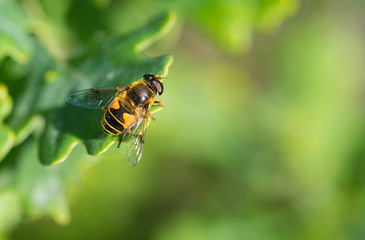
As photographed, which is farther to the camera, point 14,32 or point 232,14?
point 232,14

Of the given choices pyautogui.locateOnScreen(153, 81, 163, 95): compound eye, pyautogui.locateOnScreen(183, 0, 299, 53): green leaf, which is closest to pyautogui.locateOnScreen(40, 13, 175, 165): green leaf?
pyautogui.locateOnScreen(153, 81, 163, 95): compound eye

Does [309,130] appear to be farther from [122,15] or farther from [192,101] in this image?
[122,15]

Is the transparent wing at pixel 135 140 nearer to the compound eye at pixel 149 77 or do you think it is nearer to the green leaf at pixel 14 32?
the compound eye at pixel 149 77

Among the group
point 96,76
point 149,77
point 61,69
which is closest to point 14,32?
point 61,69

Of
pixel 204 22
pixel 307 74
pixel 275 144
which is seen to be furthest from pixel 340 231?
pixel 204 22

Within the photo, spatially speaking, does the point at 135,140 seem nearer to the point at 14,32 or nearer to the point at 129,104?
the point at 129,104

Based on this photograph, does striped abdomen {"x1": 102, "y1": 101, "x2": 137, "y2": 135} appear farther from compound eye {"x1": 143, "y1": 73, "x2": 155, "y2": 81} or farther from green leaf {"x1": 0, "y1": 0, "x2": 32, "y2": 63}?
green leaf {"x1": 0, "y1": 0, "x2": 32, "y2": 63}
